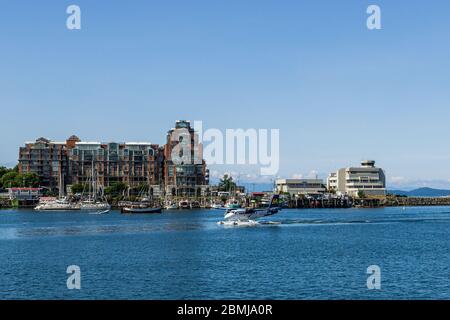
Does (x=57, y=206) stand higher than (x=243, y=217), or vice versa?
(x=243, y=217)

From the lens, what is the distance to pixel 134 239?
3014 inches

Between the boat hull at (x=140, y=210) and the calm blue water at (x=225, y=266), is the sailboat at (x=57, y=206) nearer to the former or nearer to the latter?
the boat hull at (x=140, y=210)

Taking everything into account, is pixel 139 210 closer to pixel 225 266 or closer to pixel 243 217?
pixel 243 217

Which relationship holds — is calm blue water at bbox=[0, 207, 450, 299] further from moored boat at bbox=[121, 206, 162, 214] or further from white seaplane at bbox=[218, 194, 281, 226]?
moored boat at bbox=[121, 206, 162, 214]

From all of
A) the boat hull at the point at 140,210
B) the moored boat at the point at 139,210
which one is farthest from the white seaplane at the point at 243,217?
the moored boat at the point at 139,210

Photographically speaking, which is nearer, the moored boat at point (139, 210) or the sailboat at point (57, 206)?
the moored boat at point (139, 210)

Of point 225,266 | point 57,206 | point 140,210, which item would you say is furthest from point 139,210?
point 225,266

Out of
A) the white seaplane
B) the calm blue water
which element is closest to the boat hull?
the white seaplane

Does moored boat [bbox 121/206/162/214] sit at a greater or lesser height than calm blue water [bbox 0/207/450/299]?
lesser

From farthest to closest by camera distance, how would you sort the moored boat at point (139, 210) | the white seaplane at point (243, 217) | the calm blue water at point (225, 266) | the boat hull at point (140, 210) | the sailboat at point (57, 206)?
the sailboat at point (57, 206) → the moored boat at point (139, 210) → the boat hull at point (140, 210) → the white seaplane at point (243, 217) → the calm blue water at point (225, 266)
